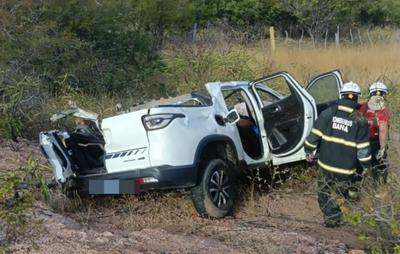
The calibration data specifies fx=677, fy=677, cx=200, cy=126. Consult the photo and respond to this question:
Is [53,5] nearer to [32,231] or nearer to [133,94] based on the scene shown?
[133,94]

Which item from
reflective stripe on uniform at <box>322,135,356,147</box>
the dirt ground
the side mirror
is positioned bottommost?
the dirt ground

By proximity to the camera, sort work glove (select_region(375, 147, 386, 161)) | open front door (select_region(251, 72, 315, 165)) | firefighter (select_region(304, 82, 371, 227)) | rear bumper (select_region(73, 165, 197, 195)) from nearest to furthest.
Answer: rear bumper (select_region(73, 165, 197, 195))
firefighter (select_region(304, 82, 371, 227))
work glove (select_region(375, 147, 386, 161))
open front door (select_region(251, 72, 315, 165))

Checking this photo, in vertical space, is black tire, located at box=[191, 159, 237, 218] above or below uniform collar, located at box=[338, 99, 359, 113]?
below

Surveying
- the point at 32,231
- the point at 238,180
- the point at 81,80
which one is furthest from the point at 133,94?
the point at 32,231

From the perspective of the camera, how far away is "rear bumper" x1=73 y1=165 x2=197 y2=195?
669 centimetres

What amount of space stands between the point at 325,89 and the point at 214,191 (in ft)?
8.48

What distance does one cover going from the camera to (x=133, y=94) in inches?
575

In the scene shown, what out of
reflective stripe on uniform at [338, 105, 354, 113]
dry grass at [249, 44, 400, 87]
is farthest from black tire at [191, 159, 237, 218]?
dry grass at [249, 44, 400, 87]

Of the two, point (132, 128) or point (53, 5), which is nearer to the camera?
point (132, 128)

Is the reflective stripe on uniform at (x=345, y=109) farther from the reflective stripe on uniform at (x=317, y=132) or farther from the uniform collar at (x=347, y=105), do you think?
the reflective stripe on uniform at (x=317, y=132)

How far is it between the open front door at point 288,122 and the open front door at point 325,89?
1.98ft

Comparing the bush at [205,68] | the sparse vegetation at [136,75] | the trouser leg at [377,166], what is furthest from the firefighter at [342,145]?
the bush at [205,68]

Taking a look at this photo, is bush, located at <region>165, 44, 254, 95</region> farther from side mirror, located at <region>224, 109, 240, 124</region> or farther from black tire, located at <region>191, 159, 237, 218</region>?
black tire, located at <region>191, 159, 237, 218</region>

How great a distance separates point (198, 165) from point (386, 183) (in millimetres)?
1949
